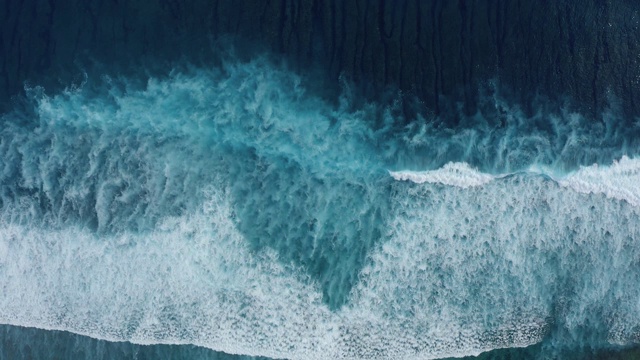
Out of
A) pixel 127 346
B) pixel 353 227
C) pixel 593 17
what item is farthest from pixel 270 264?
pixel 593 17

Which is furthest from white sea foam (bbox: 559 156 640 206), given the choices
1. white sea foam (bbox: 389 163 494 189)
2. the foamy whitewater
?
white sea foam (bbox: 389 163 494 189)

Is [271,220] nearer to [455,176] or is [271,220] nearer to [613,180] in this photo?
[455,176]

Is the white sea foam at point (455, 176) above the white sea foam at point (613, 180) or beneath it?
beneath

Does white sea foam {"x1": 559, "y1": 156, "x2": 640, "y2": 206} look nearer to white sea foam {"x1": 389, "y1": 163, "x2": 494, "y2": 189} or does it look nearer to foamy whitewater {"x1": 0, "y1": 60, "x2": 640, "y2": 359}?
foamy whitewater {"x1": 0, "y1": 60, "x2": 640, "y2": 359}

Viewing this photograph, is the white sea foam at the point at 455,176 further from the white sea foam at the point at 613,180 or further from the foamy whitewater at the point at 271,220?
the white sea foam at the point at 613,180

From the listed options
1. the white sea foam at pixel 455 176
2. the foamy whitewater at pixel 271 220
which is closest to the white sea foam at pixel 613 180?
the foamy whitewater at pixel 271 220

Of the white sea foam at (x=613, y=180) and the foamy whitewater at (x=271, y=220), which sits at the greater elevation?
the white sea foam at (x=613, y=180)

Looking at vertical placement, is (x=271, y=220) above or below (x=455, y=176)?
below

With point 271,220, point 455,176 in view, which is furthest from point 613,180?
point 271,220
